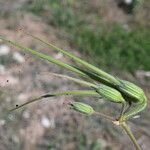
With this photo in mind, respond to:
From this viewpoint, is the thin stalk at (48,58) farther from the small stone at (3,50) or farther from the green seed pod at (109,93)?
the small stone at (3,50)

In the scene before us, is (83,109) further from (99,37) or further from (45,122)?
(99,37)

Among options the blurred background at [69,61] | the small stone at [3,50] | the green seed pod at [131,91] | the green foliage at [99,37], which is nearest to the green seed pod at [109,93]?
the green seed pod at [131,91]

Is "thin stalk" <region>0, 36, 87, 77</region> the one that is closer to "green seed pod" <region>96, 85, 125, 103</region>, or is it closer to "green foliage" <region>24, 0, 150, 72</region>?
"green seed pod" <region>96, 85, 125, 103</region>

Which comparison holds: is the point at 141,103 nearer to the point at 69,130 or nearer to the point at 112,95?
the point at 112,95

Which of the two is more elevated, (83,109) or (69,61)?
(83,109)

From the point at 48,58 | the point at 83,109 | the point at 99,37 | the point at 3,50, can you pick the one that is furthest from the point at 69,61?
the point at 48,58
